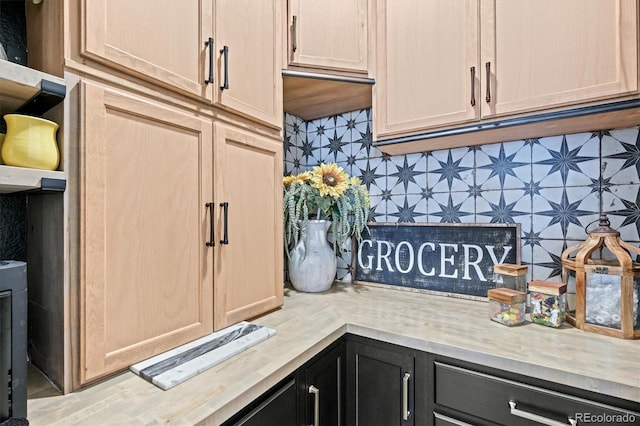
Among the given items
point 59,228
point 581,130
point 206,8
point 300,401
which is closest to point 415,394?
point 300,401

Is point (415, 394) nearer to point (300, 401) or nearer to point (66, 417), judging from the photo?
point (300, 401)

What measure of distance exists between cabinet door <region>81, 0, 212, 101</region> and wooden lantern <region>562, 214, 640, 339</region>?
4.67ft

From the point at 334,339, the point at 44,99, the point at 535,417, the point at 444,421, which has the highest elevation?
the point at 44,99

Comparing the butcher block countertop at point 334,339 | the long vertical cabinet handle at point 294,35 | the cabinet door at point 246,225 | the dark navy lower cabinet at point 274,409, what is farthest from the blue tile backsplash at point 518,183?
the dark navy lower cabinet at point 274,409

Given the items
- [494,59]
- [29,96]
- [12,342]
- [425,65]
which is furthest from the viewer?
[425,65]

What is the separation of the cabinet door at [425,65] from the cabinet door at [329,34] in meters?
0.09

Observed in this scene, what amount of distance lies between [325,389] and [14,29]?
4.72ft

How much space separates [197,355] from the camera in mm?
902

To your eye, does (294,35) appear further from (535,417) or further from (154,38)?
(535,417)

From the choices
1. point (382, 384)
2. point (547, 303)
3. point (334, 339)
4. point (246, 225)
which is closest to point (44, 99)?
point (246, 225)

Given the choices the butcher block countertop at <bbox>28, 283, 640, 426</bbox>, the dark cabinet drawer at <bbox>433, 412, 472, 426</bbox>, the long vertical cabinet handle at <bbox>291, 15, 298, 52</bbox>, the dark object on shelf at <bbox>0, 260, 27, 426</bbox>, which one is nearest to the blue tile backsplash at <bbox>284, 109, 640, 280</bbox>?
the butcher block countertop at <bbox>28, 283, 640, 426</bbox>

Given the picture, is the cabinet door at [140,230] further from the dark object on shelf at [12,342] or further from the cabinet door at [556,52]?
the cabinet door at [556,52]

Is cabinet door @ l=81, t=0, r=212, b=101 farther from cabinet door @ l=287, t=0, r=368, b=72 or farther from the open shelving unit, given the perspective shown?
cabinet door @ l=287, t=0, r=368, b=72

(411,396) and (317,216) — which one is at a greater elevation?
(317,216)
